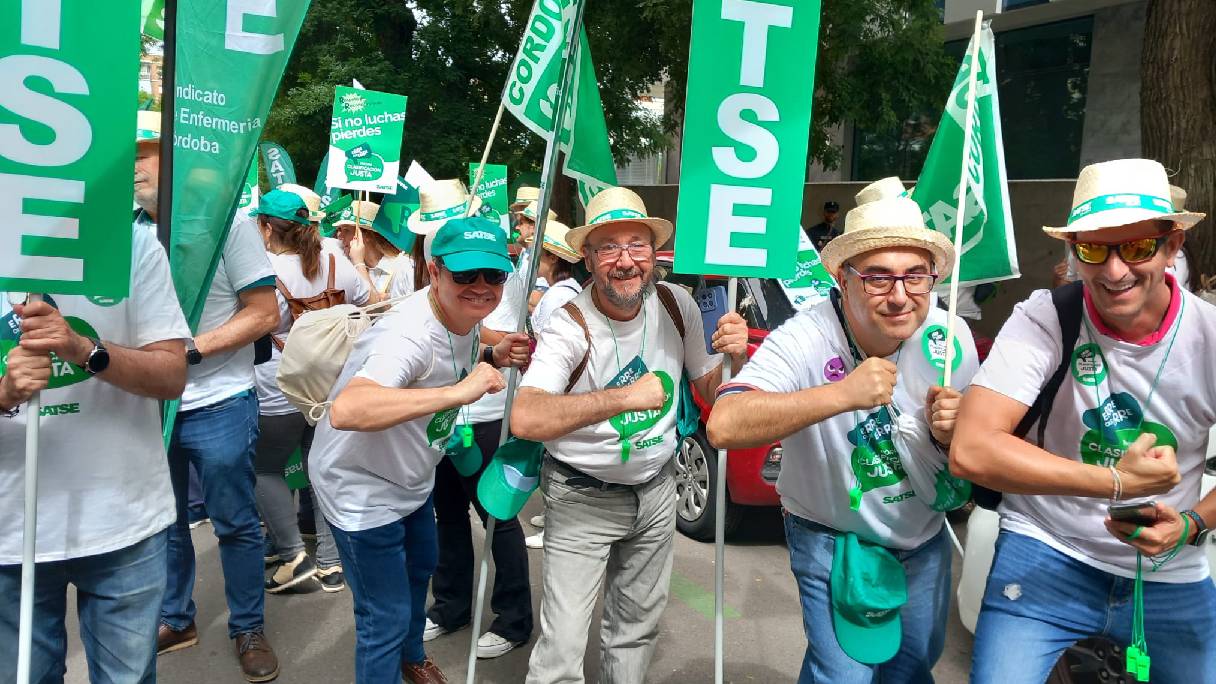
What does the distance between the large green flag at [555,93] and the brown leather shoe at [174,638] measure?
9.04 feet

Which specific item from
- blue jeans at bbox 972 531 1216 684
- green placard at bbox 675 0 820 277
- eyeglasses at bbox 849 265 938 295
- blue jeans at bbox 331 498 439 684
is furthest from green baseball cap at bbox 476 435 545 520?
blue jeans at bbox 972 531 1216 684

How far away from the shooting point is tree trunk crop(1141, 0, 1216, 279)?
6871 mm

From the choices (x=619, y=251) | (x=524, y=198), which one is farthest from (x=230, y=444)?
(x=524, y=198)

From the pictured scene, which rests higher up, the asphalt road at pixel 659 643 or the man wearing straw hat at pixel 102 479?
the man wearing straw hat at pixel 102 479

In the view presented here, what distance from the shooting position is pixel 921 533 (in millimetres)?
2938

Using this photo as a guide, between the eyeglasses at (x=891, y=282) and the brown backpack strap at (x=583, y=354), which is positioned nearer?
the eyeglasses at (x=891, y=282)

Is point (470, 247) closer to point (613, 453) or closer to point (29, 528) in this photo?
point (613, 453)

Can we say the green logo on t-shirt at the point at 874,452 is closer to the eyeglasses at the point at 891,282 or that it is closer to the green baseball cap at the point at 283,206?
the eyeglasses at the point at 891,282

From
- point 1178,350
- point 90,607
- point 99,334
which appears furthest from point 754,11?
point 90,607

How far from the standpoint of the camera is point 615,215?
3383 millimetres

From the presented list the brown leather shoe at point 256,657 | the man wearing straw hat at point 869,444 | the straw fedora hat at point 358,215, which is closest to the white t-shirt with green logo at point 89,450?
the man wearing straw hat at point 869,444

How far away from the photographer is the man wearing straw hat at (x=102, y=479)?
8.30 feet

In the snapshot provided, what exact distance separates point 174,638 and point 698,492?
3088mm

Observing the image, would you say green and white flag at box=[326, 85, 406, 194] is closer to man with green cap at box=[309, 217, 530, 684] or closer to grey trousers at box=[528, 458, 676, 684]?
man with green cap at box=[309, 217, 530, 684]
